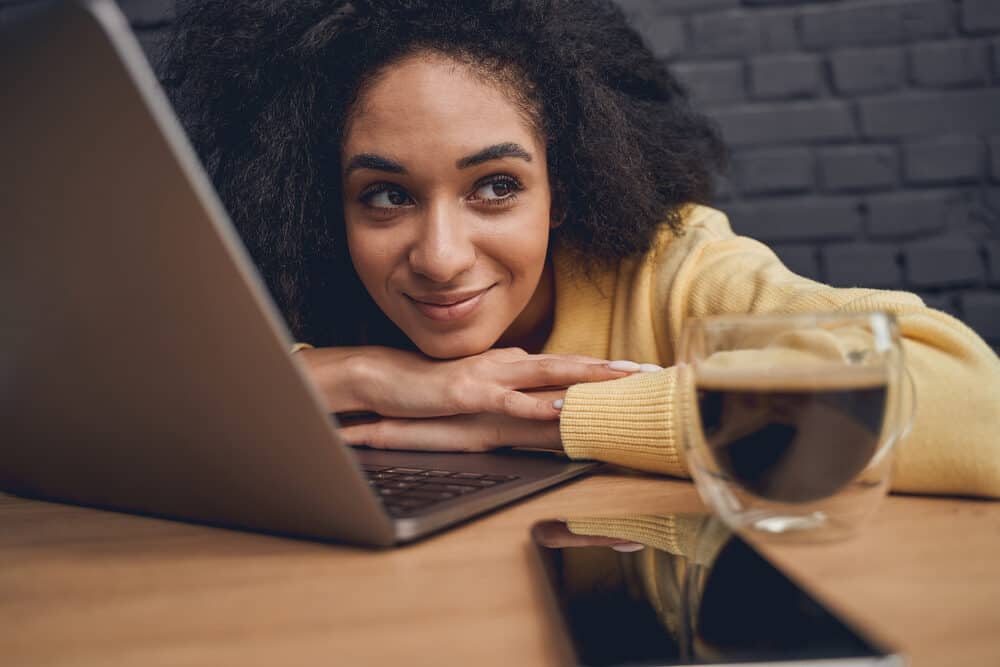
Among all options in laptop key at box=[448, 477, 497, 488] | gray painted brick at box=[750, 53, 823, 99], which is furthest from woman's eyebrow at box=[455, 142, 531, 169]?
gray painted brick at box=[750, 53, 823, 99]

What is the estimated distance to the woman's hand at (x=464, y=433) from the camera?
2.80 ft

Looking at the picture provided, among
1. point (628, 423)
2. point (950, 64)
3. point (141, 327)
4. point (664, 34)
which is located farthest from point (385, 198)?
point (950, 64)

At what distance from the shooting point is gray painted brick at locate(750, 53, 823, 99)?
5.43ft

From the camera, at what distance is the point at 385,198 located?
109 cm

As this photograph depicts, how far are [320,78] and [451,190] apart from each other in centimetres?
27

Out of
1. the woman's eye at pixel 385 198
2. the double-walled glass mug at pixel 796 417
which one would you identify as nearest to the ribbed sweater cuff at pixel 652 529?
the double-walled glass mug at pixel 796 417

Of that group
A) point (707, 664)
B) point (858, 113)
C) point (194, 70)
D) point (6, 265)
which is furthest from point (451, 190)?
point (858, 113)

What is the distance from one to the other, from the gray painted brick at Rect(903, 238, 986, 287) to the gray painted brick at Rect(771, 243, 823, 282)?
18 centimetres

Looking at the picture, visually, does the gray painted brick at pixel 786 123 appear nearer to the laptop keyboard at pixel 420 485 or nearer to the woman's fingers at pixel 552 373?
the woman's fingers at pixel 552 373

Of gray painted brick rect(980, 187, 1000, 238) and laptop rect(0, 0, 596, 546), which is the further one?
gray painted brick rect(980, 187, 1000, 238)

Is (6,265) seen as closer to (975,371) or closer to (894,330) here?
(894,330)

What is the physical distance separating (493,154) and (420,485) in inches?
20.4

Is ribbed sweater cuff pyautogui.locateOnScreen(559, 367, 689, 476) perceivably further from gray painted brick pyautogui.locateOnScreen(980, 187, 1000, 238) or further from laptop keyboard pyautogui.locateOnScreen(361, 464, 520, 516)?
gray painted brick pyautogui.locateOnScreen(980, 187, 1000, 238)

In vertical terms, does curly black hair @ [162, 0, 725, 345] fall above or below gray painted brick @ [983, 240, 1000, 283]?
above
